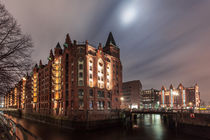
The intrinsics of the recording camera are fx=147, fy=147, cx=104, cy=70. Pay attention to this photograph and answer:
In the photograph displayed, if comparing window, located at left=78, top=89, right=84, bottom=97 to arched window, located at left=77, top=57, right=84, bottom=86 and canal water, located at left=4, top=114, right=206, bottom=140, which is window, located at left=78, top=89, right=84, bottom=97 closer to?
arched window, located at left=77, top=57, right=84, bottom=86

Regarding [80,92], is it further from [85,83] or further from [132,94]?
[132,94]

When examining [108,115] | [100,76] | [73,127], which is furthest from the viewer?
[100,76]

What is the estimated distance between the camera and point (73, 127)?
57250mm

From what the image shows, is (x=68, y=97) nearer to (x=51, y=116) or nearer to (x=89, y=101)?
(x=89, y=101)

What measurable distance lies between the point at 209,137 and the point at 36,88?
11117cm

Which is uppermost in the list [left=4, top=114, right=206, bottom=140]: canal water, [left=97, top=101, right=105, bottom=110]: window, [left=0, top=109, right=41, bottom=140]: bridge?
[left=0, top=109, right=41, bottom=140]: bridge

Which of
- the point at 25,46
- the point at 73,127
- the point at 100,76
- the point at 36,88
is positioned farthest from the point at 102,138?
the point at 36,88

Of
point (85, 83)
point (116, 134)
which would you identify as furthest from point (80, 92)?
point (116, 134)

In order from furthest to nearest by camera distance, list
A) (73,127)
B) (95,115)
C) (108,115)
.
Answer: (108,115) < (95,115) < (73,127)

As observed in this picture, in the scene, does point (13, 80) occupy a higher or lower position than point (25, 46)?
lower

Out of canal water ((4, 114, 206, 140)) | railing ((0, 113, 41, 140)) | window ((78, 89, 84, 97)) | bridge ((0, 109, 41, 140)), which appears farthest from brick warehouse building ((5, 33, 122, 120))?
railing ((0, 113, 41, 140))

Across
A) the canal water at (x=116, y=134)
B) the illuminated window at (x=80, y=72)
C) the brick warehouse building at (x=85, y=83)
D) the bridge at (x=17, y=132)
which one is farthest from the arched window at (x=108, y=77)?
the bridge at (x=17, y=132)

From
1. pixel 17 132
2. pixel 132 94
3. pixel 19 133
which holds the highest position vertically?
pixel 17 132

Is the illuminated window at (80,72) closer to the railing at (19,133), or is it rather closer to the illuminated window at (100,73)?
the illuminated window at (100,73)
